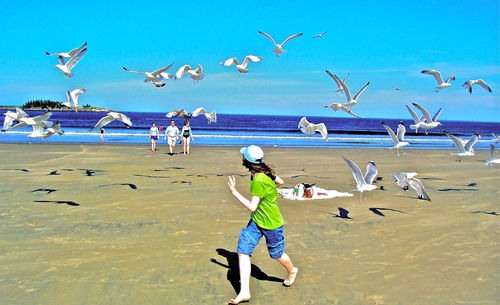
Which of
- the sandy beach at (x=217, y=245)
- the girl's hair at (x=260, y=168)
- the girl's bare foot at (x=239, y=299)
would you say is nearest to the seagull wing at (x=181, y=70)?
the sandy beach at (x=217, y=245)

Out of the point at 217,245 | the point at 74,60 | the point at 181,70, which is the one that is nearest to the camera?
the point at 217,245

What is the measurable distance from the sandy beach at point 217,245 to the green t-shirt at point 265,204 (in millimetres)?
810

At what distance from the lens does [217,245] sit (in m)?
5.63

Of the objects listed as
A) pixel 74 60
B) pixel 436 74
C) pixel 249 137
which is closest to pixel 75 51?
pixel 74 60

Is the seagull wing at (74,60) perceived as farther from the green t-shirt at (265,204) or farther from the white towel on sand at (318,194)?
the green t-shirt at (265,204)

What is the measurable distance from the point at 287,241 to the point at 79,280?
9.52 feet

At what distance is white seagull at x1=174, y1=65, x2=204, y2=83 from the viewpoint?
Answer: 35.6 ft

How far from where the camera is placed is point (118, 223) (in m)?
6.60

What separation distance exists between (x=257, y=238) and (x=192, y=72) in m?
7.85

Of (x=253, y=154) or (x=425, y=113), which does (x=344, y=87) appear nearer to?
(x=425, y=113)

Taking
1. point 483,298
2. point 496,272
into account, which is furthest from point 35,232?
point 496,272

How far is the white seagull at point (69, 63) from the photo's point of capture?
9484mm

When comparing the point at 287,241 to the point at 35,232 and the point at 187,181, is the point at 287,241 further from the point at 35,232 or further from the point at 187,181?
the point at 187,181

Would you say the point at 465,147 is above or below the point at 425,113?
below
